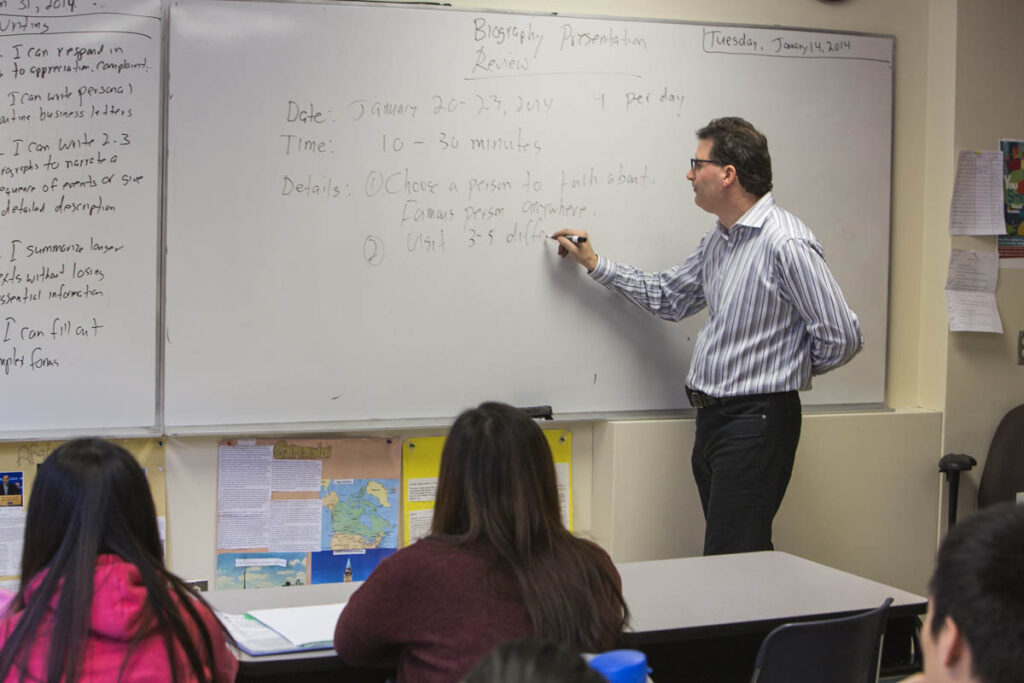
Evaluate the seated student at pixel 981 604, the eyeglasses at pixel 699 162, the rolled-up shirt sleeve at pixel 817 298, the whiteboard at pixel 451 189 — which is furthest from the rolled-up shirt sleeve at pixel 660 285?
the seated student at pixel 981 604

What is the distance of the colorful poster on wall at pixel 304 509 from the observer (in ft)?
10.2

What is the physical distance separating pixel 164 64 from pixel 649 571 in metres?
2.06

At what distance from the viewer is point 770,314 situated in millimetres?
2977

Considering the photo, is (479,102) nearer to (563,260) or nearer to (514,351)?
(563,260)

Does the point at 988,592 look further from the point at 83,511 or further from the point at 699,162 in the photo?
the point at 699,162

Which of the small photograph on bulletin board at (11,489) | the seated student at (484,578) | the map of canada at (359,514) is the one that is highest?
the seated student at (484,578)

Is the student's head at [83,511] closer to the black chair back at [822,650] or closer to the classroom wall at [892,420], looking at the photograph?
the black chair back at [822,650]

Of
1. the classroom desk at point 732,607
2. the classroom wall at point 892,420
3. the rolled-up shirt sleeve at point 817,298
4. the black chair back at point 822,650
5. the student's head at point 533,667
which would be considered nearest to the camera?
the student's head at point 533,667

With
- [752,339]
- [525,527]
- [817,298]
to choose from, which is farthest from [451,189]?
[525,527]

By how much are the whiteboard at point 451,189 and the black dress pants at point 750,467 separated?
496 millimetres

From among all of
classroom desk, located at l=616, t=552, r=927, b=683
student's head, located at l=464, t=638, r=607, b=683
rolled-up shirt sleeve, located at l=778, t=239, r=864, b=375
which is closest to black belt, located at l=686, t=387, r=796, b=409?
rolled-up shirt sleeve, located at l=778, t=239, r=864, b=375

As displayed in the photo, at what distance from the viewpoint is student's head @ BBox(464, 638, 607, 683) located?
0.79 m

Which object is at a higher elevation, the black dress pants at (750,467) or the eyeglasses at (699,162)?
the eyeglasses at (699,162)

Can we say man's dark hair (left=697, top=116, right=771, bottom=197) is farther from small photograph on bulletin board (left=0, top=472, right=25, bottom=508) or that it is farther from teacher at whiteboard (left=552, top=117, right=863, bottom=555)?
small photograph on bulletin board (left=0, top=472, right=25, bottom=508)
